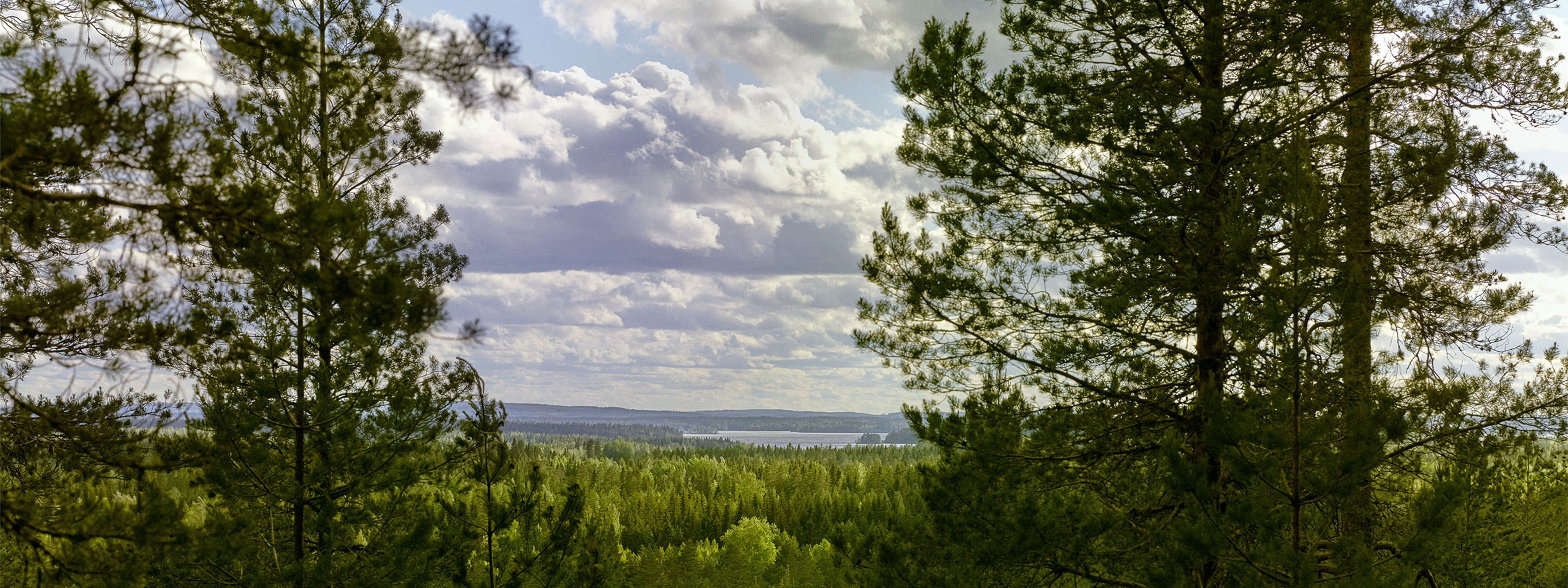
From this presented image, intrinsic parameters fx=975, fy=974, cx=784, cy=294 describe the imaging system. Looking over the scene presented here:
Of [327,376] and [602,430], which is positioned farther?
[602,430]

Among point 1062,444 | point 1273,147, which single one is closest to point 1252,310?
point 1273,147

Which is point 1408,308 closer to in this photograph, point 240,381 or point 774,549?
point 240,381

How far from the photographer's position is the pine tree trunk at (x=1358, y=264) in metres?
5.99

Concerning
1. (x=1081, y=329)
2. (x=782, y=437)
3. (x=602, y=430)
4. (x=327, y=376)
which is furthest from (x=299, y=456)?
(x=782, y=437)

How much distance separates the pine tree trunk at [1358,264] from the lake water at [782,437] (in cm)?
11170

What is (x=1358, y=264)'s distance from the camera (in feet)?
22.4

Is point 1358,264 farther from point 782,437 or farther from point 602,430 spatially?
point 782,437

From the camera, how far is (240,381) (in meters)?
8.59

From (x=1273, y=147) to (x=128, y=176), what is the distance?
7116 mm

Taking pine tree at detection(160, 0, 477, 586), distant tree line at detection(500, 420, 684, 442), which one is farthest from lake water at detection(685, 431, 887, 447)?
pine tree at detection(160, 0, 477, 586)

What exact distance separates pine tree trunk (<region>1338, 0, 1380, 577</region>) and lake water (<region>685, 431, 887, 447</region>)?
366 feet

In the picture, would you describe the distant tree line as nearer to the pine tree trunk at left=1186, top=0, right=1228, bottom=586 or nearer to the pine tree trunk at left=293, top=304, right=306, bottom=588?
the pine tree trunk at left=293, top=304, right=306, bottom=588

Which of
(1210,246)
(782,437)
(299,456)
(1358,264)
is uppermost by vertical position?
(1210,246)

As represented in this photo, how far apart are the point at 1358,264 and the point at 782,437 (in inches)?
6040
